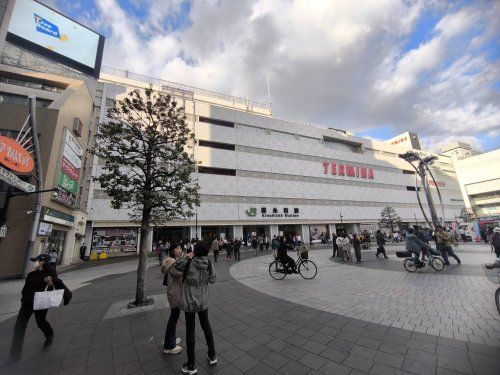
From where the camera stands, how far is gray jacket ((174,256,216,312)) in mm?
3338

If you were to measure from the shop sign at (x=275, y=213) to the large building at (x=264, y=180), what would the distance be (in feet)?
0.51

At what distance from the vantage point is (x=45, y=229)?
49.3 ft

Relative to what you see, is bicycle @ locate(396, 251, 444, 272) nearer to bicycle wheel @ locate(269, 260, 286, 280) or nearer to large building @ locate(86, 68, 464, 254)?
bicycle wheel @ locate(269, 260, 286, 280)

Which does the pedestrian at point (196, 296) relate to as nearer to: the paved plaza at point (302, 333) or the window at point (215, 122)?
the paved plaza at point (302, 333)

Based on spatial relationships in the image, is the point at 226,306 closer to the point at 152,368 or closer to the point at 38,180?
the point at 152,368

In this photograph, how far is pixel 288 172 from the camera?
128ft

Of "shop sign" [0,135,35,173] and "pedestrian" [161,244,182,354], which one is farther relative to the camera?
"shop sign" [0,135,35,173]

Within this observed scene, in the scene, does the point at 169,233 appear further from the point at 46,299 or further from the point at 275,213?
the point at 46,299

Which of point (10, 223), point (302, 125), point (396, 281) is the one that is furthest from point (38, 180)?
point (302, 125)

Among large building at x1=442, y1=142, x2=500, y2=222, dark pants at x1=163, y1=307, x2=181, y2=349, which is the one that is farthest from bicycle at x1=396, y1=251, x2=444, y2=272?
large building at x1=442, y1=142, x2=500, y2=222

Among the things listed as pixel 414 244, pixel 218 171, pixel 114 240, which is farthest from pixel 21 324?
pixel 218 171

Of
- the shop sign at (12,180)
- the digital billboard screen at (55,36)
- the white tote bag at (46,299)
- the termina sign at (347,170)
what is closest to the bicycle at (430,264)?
the white tote bag at (46,299)

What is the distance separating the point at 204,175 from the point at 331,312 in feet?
94.2

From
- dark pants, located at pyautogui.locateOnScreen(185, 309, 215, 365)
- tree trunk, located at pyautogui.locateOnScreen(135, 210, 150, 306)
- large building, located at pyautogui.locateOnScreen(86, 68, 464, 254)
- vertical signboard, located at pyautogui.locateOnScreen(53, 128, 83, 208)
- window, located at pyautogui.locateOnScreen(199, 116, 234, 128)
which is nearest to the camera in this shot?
dark pants, located at pyautogui.locateOnScreen(185, 309, 215, 365)
